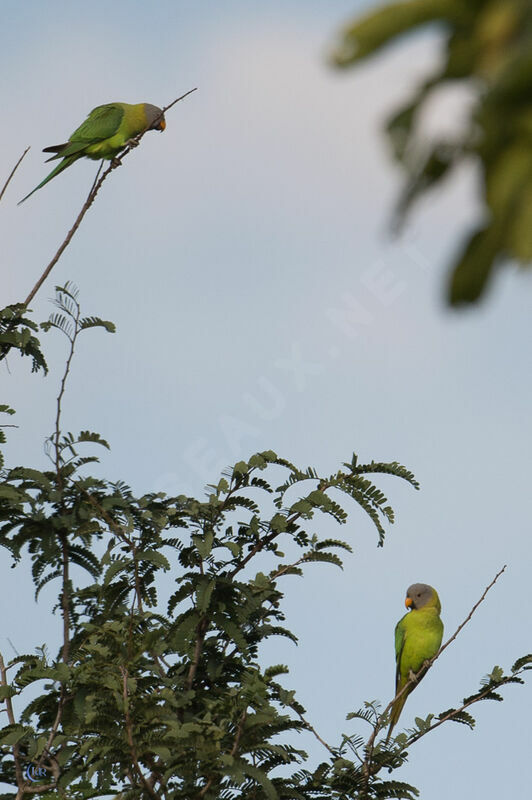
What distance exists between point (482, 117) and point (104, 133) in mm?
9987

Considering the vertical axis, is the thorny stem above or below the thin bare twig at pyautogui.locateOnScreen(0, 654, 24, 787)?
below

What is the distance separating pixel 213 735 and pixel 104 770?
2.01ft

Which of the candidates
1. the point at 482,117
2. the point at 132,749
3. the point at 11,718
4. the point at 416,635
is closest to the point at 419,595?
the point at 416,635

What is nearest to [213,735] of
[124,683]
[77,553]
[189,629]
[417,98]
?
[124,683]

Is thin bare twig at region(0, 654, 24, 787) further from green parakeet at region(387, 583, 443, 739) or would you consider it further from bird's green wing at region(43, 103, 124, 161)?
bird's green wing at region(43, 103, 124, 161)

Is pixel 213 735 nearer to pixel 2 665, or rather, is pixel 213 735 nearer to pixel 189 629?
pixel 189 629

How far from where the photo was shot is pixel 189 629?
550cm

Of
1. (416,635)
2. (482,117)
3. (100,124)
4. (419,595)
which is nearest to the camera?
(482,117)

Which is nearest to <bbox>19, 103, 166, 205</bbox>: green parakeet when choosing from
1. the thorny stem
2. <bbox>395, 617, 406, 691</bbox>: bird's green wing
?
<bbox>395, 617, 406, 691</bbox>: bird's green wing

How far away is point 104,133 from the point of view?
408 inches

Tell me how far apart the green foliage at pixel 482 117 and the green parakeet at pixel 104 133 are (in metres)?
8.70

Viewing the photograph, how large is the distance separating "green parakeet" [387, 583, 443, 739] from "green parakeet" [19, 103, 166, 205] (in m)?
5.30

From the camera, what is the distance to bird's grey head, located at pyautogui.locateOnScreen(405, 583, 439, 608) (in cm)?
1007

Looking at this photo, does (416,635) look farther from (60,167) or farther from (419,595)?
(60,167)
